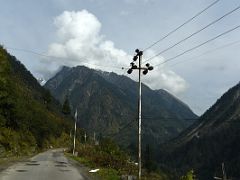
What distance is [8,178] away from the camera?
2708 cm

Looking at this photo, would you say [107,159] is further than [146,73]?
Yes

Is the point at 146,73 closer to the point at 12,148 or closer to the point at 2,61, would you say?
the point at 2,61

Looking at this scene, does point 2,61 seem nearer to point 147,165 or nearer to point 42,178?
point 42,178

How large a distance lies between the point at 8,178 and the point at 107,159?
19.6m

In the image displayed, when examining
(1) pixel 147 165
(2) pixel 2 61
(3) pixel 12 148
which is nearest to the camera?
(2) pixel 2 61

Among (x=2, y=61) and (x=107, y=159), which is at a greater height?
(x=2, y=61)

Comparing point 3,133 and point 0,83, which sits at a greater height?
point 0,83

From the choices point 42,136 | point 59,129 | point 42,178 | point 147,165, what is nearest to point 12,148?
point 42,178

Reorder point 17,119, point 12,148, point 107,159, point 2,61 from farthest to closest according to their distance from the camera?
1. point 17,119
2. point 12,148
3. point 2,61
4. point 107,159

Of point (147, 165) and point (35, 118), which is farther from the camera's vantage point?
point (147, 165)

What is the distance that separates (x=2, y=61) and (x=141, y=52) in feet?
76.5

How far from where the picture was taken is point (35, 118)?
124 metres

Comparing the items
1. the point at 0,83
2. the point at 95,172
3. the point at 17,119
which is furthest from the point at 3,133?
the point at 95,172

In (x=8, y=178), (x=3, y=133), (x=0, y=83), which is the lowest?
(x=8, y=178)
